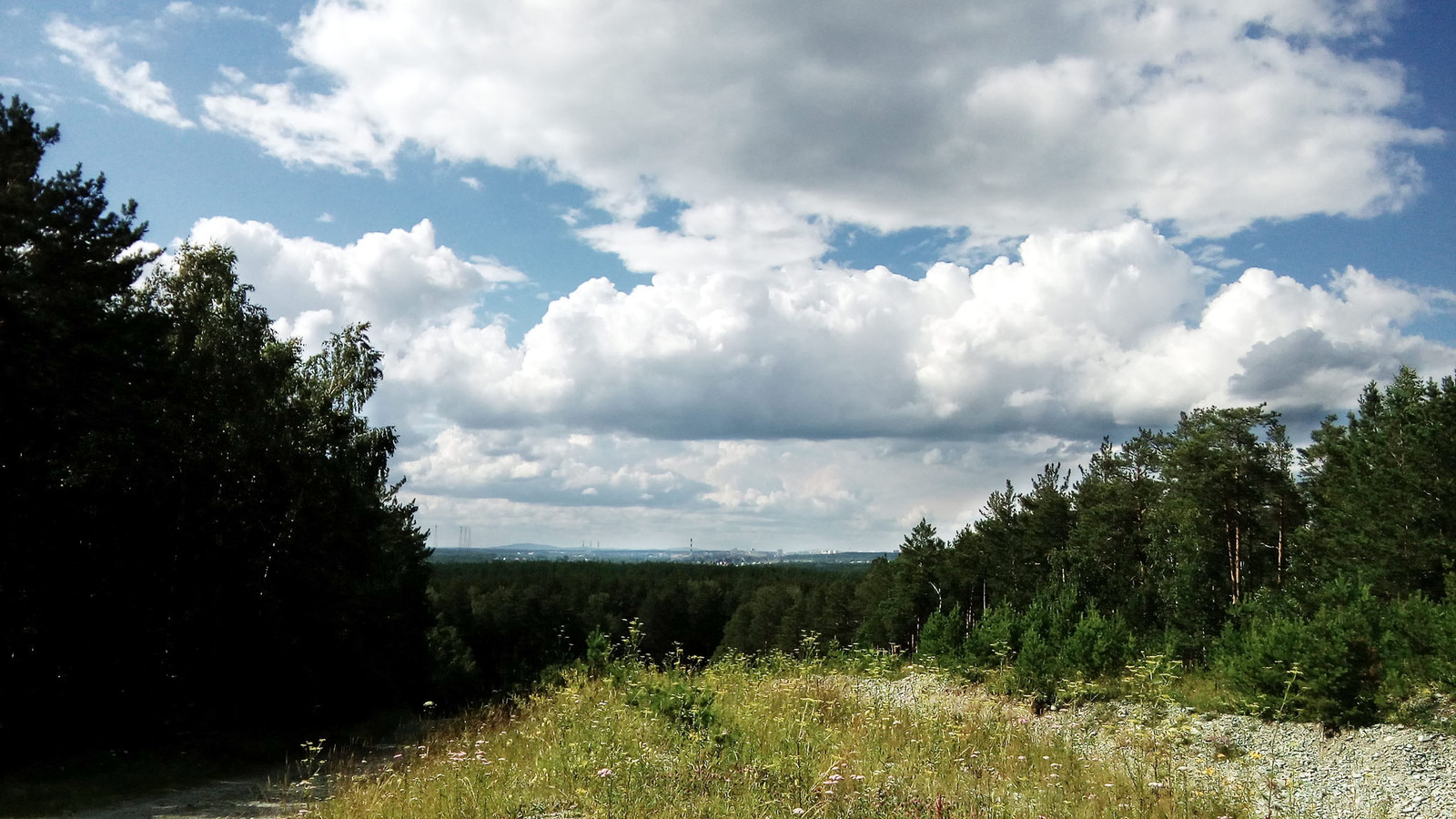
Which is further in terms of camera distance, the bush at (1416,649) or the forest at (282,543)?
the forest at (282,543)

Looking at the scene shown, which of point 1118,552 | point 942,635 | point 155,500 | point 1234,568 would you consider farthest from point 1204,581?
point 155,500

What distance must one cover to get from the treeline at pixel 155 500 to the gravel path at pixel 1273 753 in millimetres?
13695

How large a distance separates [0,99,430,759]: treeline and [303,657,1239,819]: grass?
9.58 meters

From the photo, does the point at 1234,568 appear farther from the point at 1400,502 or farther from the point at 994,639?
the point at 994,639

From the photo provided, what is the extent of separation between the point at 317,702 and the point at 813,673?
1517 cm

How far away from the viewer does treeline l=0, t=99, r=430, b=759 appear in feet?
45.6

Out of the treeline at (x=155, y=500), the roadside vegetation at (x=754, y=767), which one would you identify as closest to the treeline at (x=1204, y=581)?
the roadside vegetation at (x=754, y=767)

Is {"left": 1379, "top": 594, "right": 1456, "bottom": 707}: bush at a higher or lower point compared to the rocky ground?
higher

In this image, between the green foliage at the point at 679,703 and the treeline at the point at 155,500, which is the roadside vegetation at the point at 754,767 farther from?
the treeline at the point at 155,500

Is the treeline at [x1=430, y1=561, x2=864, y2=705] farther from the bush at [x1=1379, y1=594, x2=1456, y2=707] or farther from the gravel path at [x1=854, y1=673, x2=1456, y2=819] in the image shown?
the bush at [x1=1379, y1=594, x2=1456, y2=707]

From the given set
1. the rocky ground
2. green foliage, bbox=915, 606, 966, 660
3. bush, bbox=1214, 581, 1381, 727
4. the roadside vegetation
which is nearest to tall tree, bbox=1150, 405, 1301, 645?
green foliage, bbox=915, 606, 966, 660

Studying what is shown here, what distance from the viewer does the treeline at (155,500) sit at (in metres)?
13.9

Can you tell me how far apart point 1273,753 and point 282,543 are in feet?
62.1

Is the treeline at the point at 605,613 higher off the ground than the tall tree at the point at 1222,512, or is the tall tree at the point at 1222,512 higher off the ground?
the tall tree at the point at 1222,512
